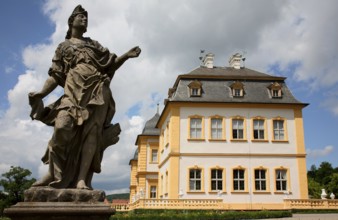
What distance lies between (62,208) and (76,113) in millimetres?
1062

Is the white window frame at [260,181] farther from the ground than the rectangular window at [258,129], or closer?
closer

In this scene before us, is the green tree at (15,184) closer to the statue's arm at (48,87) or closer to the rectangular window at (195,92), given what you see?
the rectangular window at (195,92)

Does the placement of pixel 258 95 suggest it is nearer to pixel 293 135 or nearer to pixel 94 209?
pixel 293 135

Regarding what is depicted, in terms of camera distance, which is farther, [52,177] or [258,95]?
[258,95]

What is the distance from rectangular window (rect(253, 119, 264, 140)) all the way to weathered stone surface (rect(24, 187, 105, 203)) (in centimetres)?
2920

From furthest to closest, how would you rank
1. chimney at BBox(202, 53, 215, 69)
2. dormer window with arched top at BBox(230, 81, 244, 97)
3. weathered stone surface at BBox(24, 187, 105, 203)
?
chimney at BBox(202, 53, 215, 69) < dormer window with arched top at BBox(230, 81, 244, 97) < weathered stone surface at BBox(24, 187, 105, 203)

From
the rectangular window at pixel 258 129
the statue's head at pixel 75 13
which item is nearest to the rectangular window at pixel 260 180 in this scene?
the rectangular window at pixel 258 129

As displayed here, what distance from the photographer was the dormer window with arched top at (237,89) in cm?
3259

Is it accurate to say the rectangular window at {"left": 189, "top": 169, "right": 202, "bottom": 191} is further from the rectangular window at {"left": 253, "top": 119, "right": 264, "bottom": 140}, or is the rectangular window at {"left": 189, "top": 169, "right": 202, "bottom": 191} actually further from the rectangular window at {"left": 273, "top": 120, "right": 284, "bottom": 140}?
the rectangular window at {"left": 273, "top": 120, "right": 284, "bottom": 140}

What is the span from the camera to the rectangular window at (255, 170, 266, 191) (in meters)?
30.9

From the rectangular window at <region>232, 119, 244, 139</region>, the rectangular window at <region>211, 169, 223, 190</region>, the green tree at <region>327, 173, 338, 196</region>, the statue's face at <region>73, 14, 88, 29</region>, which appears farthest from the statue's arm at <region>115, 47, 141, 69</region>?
the green tree at <region>327, 173, 338, 196</region>

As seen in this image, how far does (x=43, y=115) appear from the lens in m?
Result: 4.46

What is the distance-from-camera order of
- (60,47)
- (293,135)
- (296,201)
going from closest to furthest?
1. (60,47)
2. (296,201)
3. (293,135)

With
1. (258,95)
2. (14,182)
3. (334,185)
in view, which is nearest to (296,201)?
(258,95)
